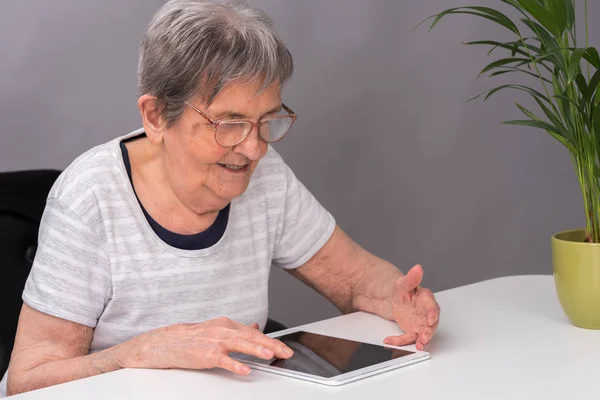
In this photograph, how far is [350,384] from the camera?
1530 mm

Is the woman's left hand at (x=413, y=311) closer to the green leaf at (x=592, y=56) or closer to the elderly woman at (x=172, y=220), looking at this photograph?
the elderly woman at (x=172, y=220)

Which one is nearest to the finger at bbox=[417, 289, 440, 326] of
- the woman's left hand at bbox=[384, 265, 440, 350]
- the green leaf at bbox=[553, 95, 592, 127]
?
the woman's left hand at bbox=[384, 265, 440, 350]

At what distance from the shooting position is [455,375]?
5.19ft

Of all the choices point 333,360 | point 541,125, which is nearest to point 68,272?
point 333,360

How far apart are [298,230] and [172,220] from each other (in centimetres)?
39

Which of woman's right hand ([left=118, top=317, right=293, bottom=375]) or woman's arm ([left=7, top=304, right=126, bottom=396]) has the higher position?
woman's right hand ([left=118, top=317, right=293, bottom=375])

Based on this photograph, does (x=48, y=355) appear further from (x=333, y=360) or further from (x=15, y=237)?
(x=333, y=360)

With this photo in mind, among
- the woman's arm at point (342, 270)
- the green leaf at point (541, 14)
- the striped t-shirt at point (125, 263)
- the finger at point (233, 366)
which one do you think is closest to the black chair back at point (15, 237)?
the striped t-shirt at point (125, 263)

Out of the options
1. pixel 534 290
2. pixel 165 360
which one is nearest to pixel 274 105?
pixel 165 360

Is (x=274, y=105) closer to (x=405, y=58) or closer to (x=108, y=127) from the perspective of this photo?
(x=108, y=127)

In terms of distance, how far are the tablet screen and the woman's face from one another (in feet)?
1.25

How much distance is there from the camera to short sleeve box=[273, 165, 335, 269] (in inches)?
90.7

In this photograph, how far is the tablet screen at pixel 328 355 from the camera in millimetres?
1604

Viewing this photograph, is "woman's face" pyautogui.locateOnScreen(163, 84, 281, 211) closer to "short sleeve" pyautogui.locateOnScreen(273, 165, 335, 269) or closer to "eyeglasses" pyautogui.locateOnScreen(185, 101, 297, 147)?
"eyeglasses" pyautogui.locateOnScreen(185, 101, 297, 147)
